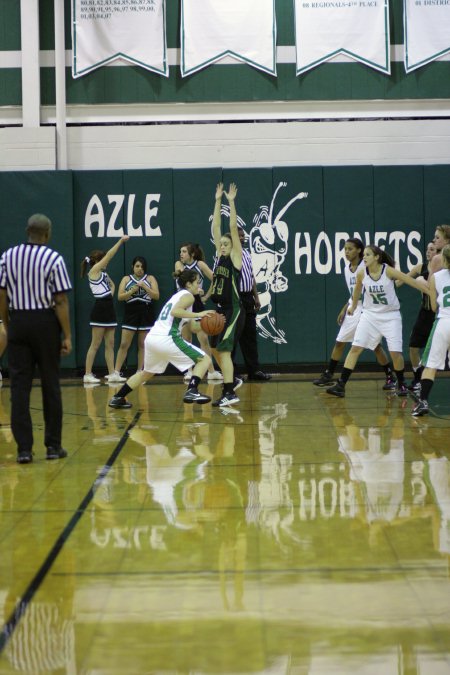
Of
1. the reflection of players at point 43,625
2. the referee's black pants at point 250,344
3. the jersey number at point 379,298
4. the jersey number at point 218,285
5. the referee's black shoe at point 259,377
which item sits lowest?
the reflection of players at point 43,625

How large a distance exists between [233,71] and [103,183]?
2655mm

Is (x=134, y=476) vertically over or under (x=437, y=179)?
under

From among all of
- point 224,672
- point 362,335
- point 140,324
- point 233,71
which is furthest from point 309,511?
point 233,71

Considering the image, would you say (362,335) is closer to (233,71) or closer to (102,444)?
(102,444)

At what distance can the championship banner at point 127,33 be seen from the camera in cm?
1424

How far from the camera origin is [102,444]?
8023mm

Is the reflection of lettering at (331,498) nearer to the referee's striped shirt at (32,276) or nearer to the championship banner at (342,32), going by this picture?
the referee's striped shirt at (32,276)

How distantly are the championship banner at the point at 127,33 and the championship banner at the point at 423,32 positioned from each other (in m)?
3.69

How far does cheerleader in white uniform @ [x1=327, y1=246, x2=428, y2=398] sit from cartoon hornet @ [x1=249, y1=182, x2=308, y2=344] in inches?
124

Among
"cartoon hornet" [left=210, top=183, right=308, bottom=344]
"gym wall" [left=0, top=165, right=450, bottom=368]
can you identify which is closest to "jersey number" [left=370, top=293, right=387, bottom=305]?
"gym wall" [left=0, top=165, right=450, bottom=368]

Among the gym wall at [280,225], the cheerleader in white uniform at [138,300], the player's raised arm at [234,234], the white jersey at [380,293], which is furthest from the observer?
Answer: the gym wall at [280,225]

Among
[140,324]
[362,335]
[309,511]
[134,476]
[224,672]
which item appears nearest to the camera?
[224,672]

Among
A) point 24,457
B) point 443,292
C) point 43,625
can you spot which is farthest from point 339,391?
point 43,625

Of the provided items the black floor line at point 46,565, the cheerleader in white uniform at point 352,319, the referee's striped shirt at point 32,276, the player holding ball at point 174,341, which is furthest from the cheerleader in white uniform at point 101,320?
the referee's striped shirt at point 32,276
